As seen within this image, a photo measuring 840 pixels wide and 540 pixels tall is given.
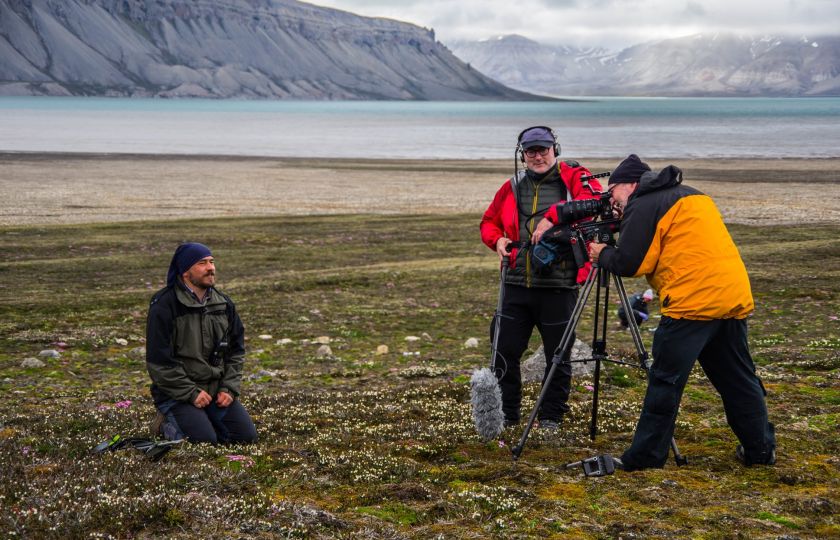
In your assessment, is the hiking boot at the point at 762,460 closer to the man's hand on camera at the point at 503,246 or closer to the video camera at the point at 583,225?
the video camera at the point at 583,225

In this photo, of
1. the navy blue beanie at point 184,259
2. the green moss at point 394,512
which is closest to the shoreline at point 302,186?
the navy blue beanie at point 184,259

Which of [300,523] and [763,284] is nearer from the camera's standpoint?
[300,523]

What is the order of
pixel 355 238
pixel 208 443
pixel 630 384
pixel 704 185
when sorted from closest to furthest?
pixel 208 443 → pixel 630 384 → pixel 355 238 → pixel 704 185

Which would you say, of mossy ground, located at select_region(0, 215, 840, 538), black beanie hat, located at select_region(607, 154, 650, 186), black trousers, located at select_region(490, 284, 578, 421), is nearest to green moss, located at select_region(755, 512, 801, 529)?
mossy ground, located at select_region(0, 215, 840, 538)

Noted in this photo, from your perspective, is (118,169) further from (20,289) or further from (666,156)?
(666,156)

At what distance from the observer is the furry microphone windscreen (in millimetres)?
8516

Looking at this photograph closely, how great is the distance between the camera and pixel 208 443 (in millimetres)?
8664

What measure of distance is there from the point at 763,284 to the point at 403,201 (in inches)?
1017

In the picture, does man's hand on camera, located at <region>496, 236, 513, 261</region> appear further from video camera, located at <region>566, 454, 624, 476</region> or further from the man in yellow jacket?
video camera, located at <region>566, 454, 624, 476</region>

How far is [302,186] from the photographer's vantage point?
52.2m

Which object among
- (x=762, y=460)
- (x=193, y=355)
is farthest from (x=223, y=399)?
(x=762, y=460)

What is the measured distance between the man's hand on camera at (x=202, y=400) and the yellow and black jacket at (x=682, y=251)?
4.60 metres

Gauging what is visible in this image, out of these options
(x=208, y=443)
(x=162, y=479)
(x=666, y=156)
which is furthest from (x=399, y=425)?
(x=666, y=156)

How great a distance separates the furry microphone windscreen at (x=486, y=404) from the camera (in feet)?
27.9
